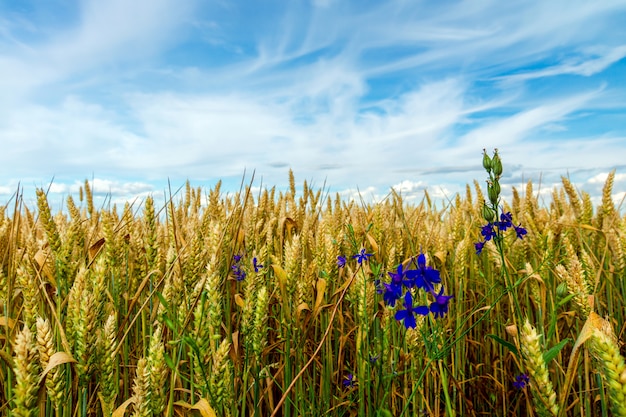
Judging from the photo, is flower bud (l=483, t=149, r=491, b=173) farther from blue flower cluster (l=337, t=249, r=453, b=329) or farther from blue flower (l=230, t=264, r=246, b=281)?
blue flower (l=230, t=264, r=246, b=281)

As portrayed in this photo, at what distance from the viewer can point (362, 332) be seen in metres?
1.68

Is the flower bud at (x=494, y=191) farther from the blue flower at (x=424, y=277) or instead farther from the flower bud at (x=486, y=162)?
the blue flower at (x=424, y=277)

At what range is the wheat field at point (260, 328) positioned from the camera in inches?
41.4

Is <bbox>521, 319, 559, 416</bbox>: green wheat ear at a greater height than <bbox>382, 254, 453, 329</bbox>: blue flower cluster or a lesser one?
lesser

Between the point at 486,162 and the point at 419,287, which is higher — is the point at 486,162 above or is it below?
above

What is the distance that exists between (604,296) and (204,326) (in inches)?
96.3

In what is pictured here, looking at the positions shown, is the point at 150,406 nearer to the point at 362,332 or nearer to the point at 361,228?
the point at 362,332

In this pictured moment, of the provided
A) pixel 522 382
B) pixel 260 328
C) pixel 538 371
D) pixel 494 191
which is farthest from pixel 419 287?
pixel 522 382

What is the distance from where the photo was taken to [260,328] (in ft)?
4.39

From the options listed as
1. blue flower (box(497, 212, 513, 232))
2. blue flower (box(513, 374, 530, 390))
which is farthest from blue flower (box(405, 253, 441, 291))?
blue flower (box(513, 374, 530, 390))

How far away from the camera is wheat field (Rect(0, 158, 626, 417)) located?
1053 mm

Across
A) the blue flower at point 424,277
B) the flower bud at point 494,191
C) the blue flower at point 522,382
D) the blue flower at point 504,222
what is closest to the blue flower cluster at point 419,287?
the blue flower at point 424,277

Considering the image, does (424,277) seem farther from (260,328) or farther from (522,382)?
(522,382)

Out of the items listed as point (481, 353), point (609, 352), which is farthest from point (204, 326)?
point (481, 353)
